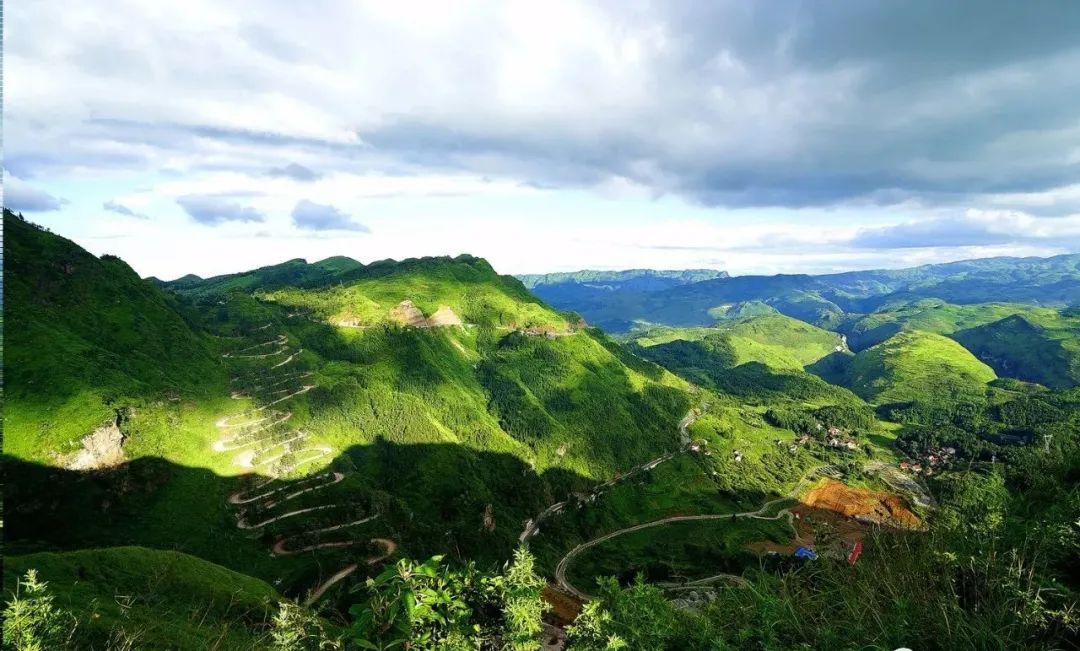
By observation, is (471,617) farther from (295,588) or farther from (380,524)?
(380,524)

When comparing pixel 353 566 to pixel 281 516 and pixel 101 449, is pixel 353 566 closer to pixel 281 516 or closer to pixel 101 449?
pixel 281 516

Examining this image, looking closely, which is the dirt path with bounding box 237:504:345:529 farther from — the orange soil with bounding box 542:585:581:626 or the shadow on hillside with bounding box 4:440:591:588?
the orange soil with bounding box 542:585:581:626

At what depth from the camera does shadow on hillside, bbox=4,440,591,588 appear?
11506 cm

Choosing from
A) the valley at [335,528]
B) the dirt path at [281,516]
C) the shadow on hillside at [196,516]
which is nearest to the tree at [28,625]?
the valley at [335,528]

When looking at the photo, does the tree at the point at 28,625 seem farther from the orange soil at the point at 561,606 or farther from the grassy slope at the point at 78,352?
the grassy slope at the point at 78,352

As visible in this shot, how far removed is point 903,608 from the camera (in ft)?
33.0

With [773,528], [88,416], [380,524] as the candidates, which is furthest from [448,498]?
[773,528]

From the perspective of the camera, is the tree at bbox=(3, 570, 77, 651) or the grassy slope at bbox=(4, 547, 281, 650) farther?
the grassy slope at bbox=(4, 547, 281, 650)

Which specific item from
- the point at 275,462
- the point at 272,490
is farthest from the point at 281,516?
the point at 275,462

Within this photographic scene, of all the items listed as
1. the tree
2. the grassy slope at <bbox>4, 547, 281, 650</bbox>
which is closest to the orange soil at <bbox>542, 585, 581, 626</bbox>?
the grassy slope at <bbox>4, 547, 281, 650</bbox>

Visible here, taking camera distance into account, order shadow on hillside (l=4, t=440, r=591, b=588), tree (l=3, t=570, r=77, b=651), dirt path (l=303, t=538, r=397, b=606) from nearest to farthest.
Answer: tree (l=3, t=570, r=77, b=651) < dirt path (l=303, t=538, r=397, b=606) < shadow on hillside (l=4, t=440, r=591, b=588)

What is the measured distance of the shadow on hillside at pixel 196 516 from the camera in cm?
11506

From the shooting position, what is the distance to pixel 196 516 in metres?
129

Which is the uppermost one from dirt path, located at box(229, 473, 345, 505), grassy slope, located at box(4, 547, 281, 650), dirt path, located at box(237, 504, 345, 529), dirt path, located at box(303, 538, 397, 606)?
grassy slope, located at box(4, 547, 281, 650)
